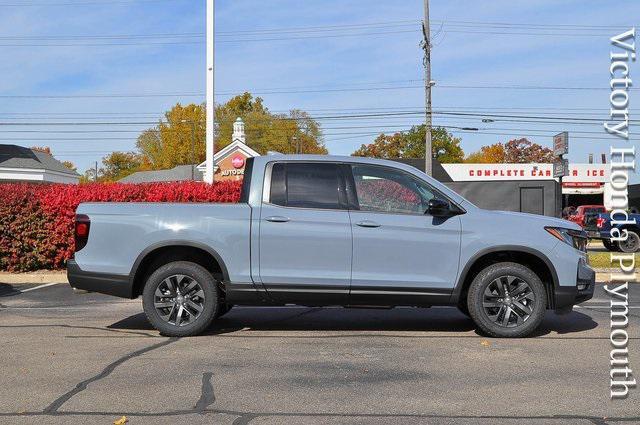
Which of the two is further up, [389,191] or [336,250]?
[389,191]

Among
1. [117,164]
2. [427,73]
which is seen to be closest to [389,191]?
[427,73]

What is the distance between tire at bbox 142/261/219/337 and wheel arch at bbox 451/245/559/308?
2.66 meters

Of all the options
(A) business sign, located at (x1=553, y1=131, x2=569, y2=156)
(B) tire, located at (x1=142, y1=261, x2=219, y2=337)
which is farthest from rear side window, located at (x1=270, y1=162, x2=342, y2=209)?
(A) business sign, located at (x1=553, y1=131, x2=569, y2=156)

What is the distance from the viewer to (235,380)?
19.2 feet

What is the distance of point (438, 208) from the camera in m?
7.51

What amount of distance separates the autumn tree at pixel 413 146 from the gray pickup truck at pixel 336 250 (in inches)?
3653

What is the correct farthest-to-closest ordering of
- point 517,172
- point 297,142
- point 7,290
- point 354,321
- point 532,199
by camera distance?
point 297,142
point 517,172
point 532,199
point 7,290
point 354,321

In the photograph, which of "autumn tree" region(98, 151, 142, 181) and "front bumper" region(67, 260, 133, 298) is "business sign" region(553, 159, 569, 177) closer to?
"front bumper" region(67, 260, 133, 298)

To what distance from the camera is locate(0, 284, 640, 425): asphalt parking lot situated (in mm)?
4977

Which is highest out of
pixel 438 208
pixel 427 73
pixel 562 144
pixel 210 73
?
pixel 427 73

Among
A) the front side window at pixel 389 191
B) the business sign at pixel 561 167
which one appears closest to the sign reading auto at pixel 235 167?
the business sign at pixel 561 167

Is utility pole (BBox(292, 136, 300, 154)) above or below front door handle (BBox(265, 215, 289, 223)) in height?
above

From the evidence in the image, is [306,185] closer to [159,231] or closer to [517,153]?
[159,231]

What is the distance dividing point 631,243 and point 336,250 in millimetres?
19876
